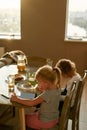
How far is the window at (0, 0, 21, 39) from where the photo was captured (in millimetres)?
4609

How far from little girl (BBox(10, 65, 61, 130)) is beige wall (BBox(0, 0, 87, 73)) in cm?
259

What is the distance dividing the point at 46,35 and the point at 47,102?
2.89 metres

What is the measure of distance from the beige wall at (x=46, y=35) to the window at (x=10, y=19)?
0.22 m

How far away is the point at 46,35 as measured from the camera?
4.43 meters

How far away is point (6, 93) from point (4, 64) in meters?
1.13

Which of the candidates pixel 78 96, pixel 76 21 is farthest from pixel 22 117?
pixel 76 21

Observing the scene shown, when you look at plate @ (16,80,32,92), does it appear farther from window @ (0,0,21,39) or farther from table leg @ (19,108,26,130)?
window @ (0,0,21,39)

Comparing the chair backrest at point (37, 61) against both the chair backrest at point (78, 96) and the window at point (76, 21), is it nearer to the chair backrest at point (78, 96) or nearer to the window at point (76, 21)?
the chair backrest at point (78, 96)

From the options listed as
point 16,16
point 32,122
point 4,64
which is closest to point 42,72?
point 32,122

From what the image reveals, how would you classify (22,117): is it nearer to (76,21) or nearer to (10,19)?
(76,21)

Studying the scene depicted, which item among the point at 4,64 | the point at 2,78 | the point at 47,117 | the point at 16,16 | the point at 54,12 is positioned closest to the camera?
the point at 47,117

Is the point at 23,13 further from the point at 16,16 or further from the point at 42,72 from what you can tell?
the point at 42,72

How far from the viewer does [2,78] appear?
2.20 meters

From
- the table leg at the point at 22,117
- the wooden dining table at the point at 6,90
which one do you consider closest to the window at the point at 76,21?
the wooden dining table at the point at 6,90
